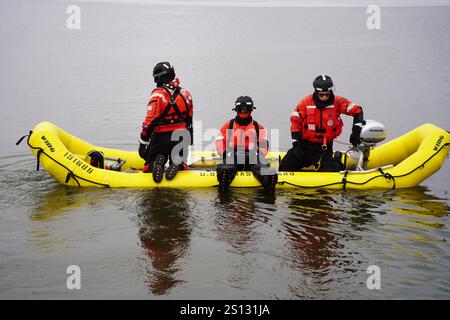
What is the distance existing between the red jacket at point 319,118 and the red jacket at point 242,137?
47 centimetres

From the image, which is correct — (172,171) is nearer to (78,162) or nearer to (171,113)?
(171,113)

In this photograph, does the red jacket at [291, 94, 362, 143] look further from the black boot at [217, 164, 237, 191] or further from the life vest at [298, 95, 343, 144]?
the black boot at [217, 164, 237, 191]

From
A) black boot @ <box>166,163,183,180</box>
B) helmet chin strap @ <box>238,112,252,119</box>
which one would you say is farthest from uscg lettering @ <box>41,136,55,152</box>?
helmet chin strap @ <box>238,112,252,119</box>

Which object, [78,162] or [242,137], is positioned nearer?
[242,137]

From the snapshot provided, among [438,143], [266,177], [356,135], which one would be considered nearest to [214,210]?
[266,177]

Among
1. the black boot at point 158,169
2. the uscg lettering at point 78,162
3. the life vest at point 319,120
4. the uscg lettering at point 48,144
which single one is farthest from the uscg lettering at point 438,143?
the uscg lettering at point 48,144

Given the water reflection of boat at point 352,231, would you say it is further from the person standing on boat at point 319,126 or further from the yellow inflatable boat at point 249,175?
the person standing on boat at point 319,126

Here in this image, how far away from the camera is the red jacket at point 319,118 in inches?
305

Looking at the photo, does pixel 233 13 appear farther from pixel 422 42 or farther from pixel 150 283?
pixel 150 283

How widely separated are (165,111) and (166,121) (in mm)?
149

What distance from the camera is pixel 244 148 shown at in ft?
25.6

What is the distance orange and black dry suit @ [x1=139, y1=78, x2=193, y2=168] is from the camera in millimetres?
7598

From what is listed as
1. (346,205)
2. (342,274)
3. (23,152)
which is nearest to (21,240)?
(342,274)

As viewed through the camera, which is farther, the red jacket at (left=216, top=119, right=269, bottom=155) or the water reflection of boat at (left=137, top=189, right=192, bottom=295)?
the red jacket at (left=216, top=119, right=269, bottom=155)
